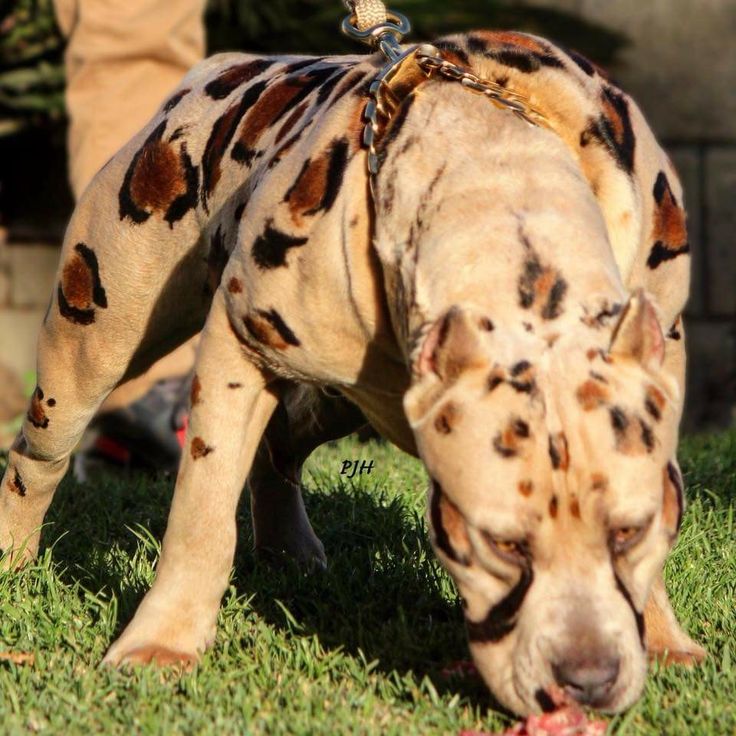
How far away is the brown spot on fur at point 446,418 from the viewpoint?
9.36 feet

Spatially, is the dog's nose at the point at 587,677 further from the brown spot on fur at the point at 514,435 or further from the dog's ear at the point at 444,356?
the dog's ear at the point at 444,356

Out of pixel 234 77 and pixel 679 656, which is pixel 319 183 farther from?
pixel 679 656

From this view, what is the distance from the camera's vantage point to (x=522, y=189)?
312 centimetres

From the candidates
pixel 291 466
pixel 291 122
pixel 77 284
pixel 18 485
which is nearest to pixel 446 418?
pixel 291 122

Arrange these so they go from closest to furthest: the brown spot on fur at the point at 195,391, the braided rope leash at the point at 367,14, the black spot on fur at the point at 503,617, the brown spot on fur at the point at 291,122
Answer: the black spot on fur at the point at 503,617 < the brown spot on fur at the point at 195,391 < the brown spot on fur at the point at 291,122 < the braided rope leash at the point at 367,14

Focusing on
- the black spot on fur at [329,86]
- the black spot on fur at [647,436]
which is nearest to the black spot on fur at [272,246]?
the black spot on fur at [329,86]

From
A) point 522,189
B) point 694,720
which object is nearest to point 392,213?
point 522,189

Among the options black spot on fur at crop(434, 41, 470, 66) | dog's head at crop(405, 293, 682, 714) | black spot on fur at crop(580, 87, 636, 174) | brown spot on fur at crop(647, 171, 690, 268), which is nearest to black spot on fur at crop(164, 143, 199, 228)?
black spot on fur at crop(434, 41, 470, 66)

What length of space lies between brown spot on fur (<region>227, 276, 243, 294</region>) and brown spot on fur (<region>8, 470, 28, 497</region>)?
140cm

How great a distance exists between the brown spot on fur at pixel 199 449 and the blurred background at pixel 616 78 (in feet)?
20.5

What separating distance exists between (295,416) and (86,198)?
920 mm

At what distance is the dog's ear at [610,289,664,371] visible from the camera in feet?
9.34

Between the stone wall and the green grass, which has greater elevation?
the green grass

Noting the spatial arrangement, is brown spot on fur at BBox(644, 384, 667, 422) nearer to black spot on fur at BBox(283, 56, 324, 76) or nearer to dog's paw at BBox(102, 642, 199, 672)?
dog's paw at BBox(102, 642, 199, 672)
